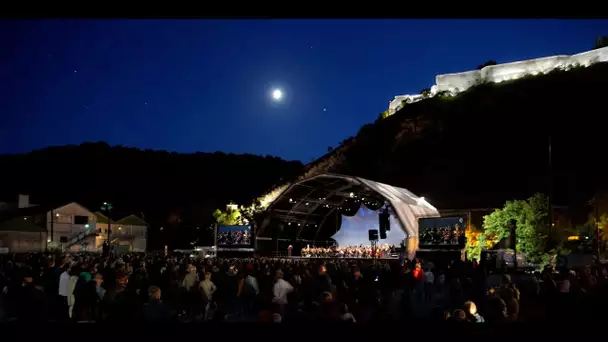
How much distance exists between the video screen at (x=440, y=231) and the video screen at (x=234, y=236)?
1426 cm

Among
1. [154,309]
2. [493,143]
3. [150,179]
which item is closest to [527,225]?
[154,309]

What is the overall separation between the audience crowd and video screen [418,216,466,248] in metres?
12.1

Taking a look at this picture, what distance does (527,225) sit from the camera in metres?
34.1

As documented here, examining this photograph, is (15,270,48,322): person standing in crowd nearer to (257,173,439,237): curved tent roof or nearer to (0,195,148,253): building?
(257,173,439,237): curved tent roof

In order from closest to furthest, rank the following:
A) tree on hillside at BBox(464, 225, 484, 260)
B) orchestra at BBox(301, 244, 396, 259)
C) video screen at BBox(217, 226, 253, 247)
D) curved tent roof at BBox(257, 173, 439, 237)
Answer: curved tent roof at BBox(257, 173, 439, 237), tree on hillside at BBox(464, 225, 484, 260), orchestra at BBox(301, 244, 396, 259), video screen at BBox(217, 226, 253, 247)

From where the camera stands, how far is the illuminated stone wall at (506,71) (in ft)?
228

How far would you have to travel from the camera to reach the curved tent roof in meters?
32.9

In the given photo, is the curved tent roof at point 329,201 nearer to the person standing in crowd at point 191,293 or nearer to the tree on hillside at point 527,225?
the tree on hillside at point 527,225

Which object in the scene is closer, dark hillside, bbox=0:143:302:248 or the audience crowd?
the audience crowd

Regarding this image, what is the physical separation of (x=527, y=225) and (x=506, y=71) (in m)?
47.3

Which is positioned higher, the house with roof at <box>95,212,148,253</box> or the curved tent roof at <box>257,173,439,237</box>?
the curved tent roof at <box>257,173,439,237</box>

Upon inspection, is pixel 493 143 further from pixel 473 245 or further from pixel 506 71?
pixel 473 245

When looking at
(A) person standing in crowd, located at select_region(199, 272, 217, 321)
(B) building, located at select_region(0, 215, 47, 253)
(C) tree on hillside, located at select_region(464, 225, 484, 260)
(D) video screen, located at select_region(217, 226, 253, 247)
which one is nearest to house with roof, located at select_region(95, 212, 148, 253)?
(B) building, located at select_region(0, 215, 47, 253)

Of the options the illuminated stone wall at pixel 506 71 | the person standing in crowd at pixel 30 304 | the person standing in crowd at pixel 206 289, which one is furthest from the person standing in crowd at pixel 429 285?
the illuminated stone wall at pixel 506 71
